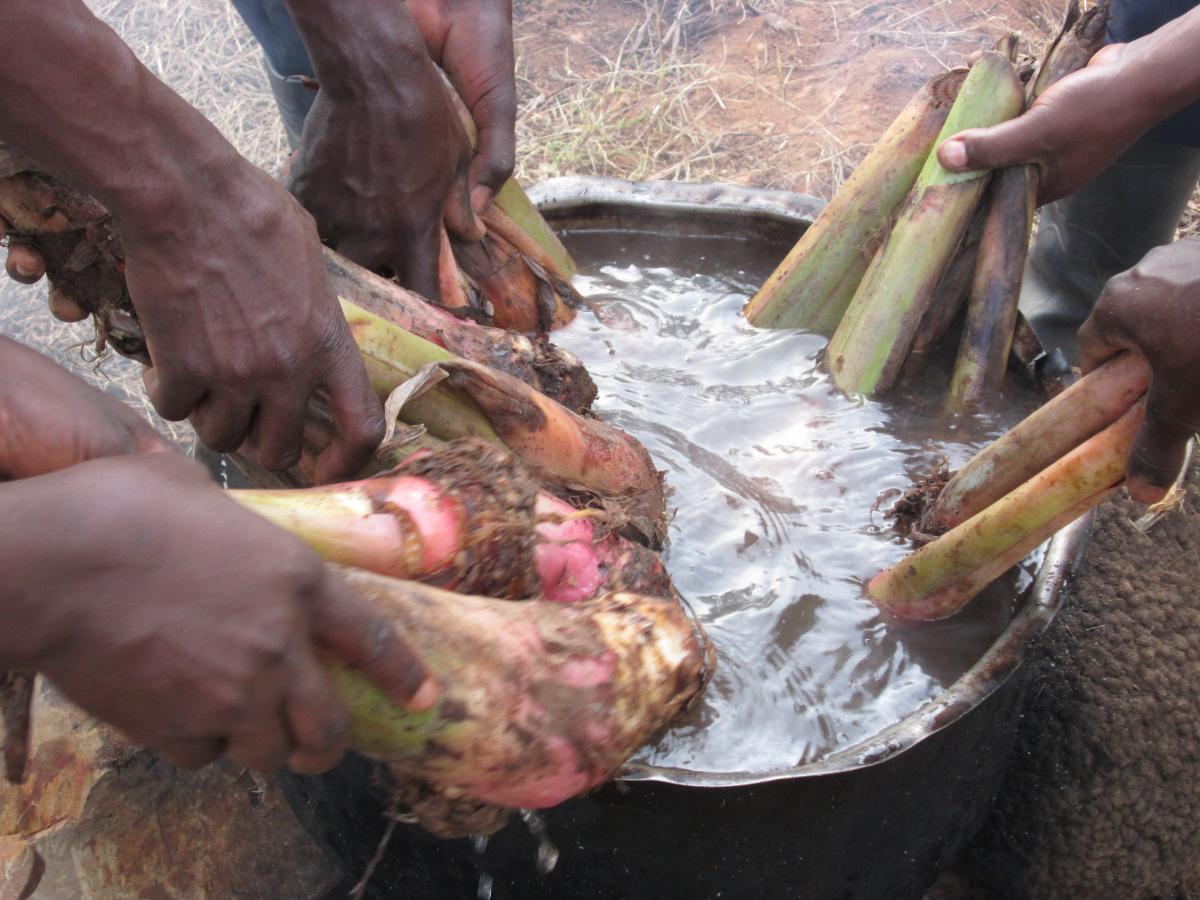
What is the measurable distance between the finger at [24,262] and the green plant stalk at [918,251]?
150cm

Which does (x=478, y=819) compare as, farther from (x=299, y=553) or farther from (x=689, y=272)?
(x=689, y=272)

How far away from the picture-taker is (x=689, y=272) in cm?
257

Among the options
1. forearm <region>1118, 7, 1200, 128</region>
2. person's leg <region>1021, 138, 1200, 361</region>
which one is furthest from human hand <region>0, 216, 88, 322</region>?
person's leg <region>1021, 138, 1200, 361</region>

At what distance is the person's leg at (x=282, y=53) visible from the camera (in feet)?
8.77

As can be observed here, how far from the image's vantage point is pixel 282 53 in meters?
2.82

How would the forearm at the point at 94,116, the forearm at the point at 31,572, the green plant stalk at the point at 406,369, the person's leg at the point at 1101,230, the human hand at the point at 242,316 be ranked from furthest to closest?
the person's leg at the point at 1101,230 < the green plant stalk at the point at 406,369 < the human hand at the point at 242,316 < the forearm at the point at 94,116 < the forearm at the point at 31,572

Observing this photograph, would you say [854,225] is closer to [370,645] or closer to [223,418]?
[223,418]

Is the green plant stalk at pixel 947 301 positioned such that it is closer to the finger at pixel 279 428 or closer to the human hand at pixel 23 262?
the finger at pixel 279 428

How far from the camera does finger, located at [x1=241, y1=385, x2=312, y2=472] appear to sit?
4.49 ft

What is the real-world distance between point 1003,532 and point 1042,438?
0.15 metres

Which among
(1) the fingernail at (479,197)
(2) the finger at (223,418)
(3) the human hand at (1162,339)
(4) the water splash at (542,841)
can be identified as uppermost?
(3) the human hand at (1162,339)

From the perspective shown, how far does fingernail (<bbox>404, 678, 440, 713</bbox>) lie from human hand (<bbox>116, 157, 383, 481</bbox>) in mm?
457

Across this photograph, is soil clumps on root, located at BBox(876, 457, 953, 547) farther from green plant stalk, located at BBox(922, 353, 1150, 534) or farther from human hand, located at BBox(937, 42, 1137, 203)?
human hand, located at BBox(937, 42, 1137, 203)

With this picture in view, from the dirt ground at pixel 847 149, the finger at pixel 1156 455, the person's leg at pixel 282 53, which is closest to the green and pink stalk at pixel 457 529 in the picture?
the finger at pixel 1156 455
